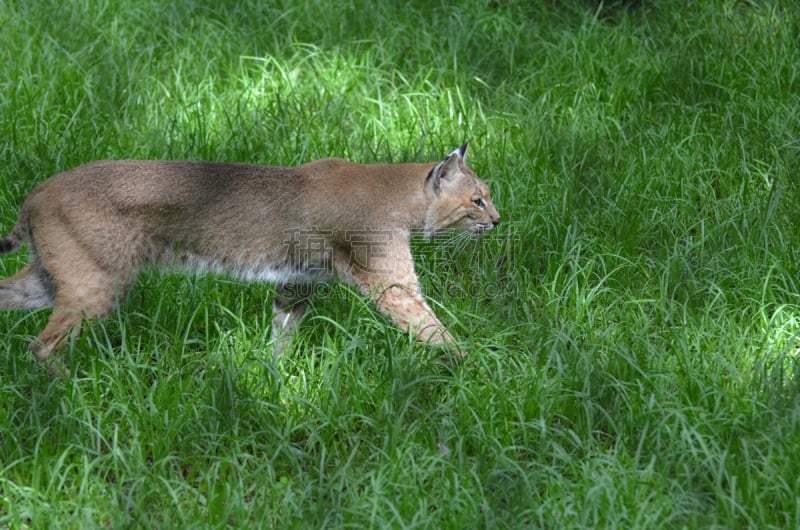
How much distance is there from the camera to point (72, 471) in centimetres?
459

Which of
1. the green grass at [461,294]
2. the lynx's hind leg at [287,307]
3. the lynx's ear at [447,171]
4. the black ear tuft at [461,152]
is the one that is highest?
the black ear tuft at [461,152]

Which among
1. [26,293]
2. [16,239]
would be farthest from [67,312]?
[16,239]

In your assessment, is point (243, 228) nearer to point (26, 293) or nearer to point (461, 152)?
point (26, 293)

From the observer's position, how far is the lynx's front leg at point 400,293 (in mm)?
5461

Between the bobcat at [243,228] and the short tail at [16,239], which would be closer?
the bobcat at [243,228]

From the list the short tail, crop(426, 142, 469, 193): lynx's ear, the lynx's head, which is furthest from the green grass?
crop(426, 142, 469, 193): lynx's ear

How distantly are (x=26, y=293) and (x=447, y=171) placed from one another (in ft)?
7.74

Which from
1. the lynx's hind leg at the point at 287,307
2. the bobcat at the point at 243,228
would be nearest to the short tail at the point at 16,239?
the bobcat at the point at 243,228

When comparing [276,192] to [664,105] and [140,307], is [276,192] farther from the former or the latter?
[664,105]

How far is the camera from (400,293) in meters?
5.57

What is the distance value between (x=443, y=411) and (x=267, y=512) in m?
1.06

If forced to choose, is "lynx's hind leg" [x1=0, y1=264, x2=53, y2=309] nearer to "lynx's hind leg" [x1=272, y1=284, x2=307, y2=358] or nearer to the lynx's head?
"lynx's hind leg" [x1=272, y1=284, x2=307, y2=358]

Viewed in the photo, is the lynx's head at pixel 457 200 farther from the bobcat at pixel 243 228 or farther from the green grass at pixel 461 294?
the green grass at pixel 461 294

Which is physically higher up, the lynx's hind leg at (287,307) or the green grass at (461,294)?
the green grass at (461,294)
